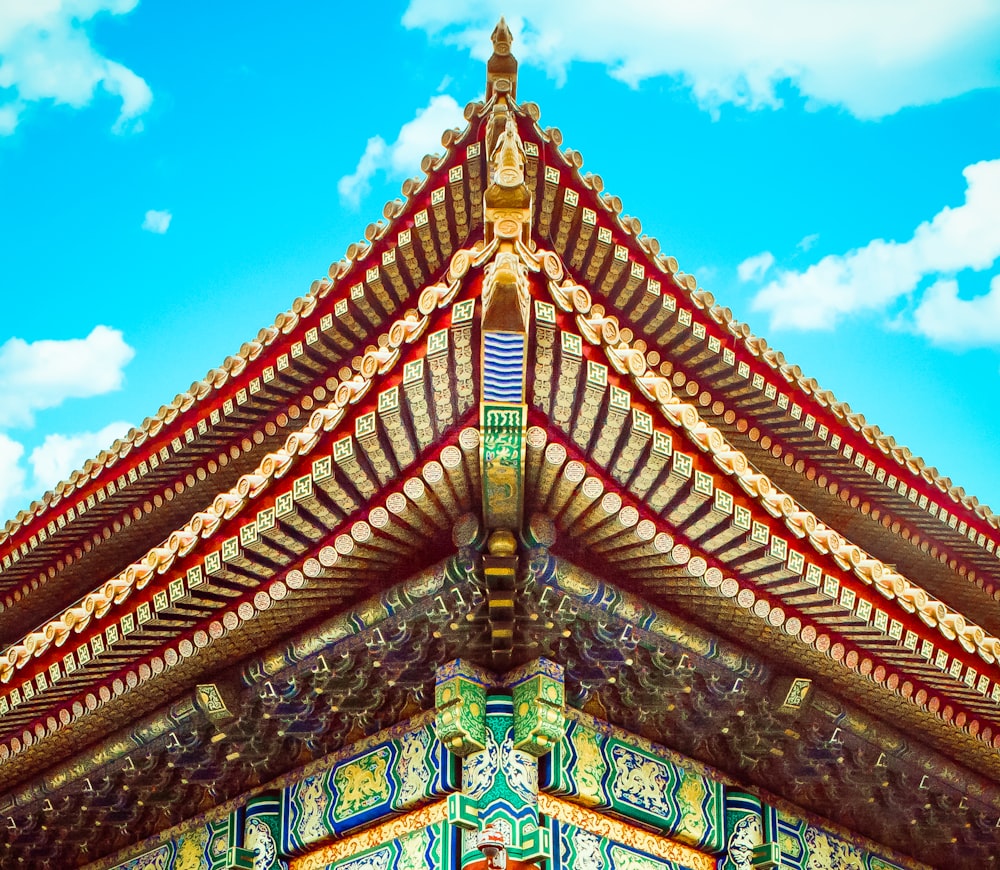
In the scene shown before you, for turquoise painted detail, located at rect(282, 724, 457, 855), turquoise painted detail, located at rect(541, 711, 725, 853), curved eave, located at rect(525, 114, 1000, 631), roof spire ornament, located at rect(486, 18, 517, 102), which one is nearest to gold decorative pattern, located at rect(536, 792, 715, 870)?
turquoise painted detail, located at rect(541, 711, 725, 853)

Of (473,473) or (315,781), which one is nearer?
(473,473)

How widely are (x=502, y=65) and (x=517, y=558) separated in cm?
294

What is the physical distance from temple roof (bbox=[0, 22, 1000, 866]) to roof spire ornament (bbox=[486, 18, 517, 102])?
13mm

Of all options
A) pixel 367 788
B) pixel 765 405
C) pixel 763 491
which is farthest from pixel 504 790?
pixel 765 405

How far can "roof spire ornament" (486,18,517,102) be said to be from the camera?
24.6ft

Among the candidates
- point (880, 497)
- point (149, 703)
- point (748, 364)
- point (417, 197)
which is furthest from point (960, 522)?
point (149, 703)

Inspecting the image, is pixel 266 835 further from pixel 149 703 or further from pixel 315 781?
pixel 149 703

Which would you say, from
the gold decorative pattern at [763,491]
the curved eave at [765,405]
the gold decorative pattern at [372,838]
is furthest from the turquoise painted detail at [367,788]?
the curved eave at [765,405]

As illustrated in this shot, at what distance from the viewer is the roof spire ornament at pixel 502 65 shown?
7500 millimetres

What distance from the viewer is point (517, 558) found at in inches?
267

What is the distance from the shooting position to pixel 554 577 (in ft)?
22.5

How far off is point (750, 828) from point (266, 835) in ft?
10.4

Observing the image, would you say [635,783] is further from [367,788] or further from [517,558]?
[517,558]

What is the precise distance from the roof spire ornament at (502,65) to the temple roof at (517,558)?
0.01 m
